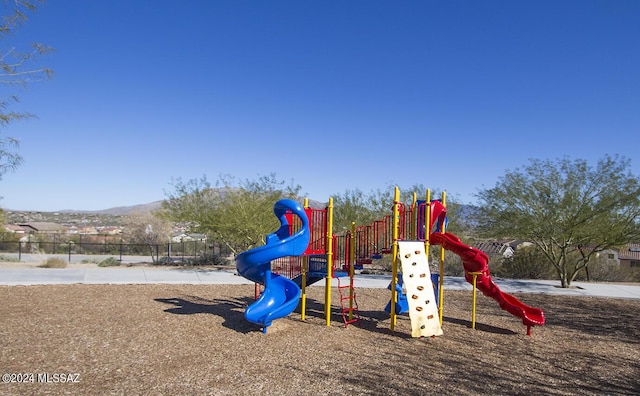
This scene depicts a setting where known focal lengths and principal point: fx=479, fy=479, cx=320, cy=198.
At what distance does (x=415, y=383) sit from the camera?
19.2 ft

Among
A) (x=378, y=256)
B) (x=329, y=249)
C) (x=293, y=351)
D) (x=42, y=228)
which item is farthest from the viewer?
(x=42, y=228)

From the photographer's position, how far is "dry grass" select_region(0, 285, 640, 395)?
18.9ft

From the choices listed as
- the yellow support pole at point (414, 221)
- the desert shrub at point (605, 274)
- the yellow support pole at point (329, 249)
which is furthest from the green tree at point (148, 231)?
the desert shrub at point (605, 274)

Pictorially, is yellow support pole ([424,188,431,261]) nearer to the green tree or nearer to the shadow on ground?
the shadow on ground

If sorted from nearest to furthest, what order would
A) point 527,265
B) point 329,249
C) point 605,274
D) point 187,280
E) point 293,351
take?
point 293,351, point 329,249, point 187,280, point 527,265, point 605,274

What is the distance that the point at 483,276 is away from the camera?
9.03m

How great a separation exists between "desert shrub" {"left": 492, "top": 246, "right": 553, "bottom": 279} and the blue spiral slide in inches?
603

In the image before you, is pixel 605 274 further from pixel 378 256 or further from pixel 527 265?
pixel 378 256

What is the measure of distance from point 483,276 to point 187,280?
31.0 feet

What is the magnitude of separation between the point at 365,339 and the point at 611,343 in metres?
4.32

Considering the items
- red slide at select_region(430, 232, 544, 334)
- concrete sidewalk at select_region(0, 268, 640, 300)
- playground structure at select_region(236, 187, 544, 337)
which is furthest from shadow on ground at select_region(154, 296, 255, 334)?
red slide at select_region(430, 232, 544, 334)

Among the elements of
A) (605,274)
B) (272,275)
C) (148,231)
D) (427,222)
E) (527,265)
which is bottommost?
(605,274)

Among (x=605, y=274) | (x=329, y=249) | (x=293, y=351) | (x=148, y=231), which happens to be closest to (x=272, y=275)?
(x=329, y=249)

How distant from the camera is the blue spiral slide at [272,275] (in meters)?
8.05
